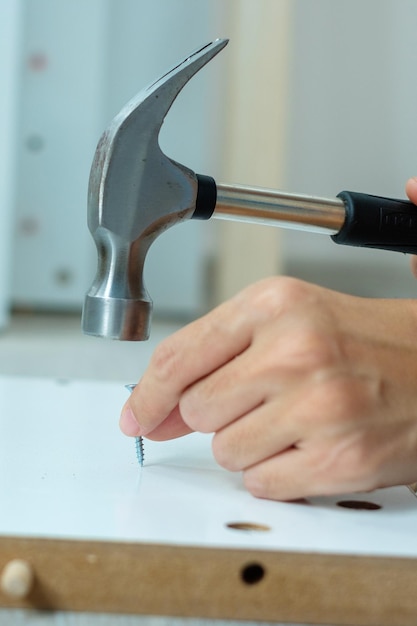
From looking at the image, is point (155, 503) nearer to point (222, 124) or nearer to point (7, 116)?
point (7, 116)

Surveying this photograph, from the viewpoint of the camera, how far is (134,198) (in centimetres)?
60

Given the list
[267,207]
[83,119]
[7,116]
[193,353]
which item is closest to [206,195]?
[267,207]

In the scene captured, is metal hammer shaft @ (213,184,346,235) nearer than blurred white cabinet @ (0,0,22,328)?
Yes

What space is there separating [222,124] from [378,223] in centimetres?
225

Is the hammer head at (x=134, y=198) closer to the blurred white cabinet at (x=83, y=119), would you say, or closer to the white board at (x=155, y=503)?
the white board at (x=155, y=503)

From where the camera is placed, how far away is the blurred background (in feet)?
8.33

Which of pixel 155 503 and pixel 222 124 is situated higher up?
pixel 222 124

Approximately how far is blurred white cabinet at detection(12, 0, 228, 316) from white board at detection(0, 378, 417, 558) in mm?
1982

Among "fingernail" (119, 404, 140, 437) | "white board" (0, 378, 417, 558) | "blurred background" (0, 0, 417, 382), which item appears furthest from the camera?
"blurred background" (0, 0, 417, 382)

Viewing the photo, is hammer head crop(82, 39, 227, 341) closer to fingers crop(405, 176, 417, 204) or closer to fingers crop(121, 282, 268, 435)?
fingers crop(121, 282, 268, 435)

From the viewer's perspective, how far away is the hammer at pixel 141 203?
0.59 m

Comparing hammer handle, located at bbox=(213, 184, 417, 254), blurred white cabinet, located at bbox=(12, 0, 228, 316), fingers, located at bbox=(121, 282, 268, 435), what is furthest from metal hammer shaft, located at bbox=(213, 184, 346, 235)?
blurred white cabinet, located at bbox=(12, 0, 228, 316)

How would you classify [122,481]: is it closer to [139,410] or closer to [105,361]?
[139,410]

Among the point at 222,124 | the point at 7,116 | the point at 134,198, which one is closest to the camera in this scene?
the point at 134,198
